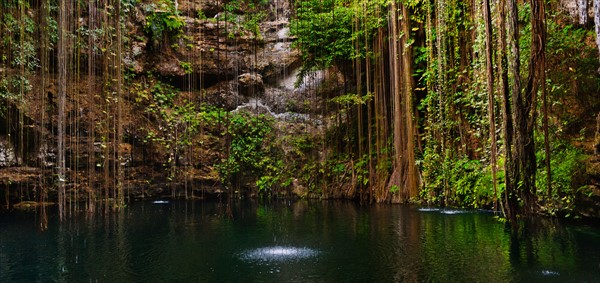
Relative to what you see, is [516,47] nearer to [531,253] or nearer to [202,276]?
[531,253]

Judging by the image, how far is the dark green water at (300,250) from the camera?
13.2 feet

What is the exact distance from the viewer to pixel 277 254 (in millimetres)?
5031

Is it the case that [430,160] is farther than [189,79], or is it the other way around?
[189,79]

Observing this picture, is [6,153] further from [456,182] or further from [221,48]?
[456,182]

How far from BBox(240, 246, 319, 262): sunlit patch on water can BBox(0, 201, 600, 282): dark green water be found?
0.01 meters

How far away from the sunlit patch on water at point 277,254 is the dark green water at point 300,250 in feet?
0.04

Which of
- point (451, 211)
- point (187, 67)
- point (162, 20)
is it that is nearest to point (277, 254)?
point (451, 211)

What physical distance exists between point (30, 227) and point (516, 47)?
7.55 metres

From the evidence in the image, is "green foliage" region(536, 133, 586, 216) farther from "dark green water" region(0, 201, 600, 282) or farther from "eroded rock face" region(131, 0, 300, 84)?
"eroded rock face" region(131, 0, 300, 84)

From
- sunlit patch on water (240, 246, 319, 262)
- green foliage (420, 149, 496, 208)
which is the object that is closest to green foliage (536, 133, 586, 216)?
green foliage (420, 149, 496, 208)

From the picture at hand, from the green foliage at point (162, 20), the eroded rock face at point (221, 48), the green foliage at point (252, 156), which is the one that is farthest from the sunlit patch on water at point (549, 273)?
the green foliage at point (162, 20)

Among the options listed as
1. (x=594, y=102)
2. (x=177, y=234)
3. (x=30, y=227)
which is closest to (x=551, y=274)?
(x=594, y=102)

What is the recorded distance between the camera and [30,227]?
7133mm

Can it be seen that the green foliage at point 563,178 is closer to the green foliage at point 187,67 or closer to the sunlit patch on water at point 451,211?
the sunlit patch on water at point 451,211
